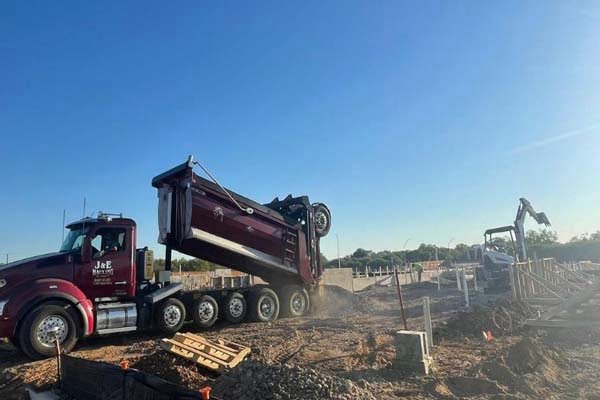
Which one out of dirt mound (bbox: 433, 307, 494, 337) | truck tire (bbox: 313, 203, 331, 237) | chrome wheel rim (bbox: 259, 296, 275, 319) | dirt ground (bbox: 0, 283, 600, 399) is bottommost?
dirt ground (bbox: 0, 283, 600, 399)

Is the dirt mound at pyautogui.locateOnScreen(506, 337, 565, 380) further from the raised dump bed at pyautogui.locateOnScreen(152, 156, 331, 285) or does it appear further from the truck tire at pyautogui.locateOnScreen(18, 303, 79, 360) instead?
the truck tire at pyautogui.locateOnScreen(18, 303, 79, 360)

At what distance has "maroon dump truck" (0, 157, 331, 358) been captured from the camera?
902 centimetres

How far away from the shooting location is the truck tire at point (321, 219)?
1496 cm

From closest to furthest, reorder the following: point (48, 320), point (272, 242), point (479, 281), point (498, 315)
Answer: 1. point (48, 320)
2. point (498, 315)
3. point (272, 242)
4. point (479, 281)

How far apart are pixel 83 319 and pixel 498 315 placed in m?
9.41

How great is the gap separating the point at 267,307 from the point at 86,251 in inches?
223

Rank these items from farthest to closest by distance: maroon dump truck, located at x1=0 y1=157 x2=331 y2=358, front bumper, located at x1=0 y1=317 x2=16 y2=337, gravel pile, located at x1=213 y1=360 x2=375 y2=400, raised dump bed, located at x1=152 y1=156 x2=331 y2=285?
1. raised dump bed, located at x1=152 y1=156 x2=331 y2=285
2. maroon dump truck, located at x1=0 y1=157 x2=331 y2=358
3. front bumper, located at x1=0 y1=317 x2=16 y2=337
4. gravel pile, located at x1=213 y1=360 x2=375 y2=400

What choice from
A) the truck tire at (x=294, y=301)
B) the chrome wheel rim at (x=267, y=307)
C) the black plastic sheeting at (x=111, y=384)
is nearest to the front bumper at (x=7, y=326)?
the black plastic sheeting at (x=111, y=384)

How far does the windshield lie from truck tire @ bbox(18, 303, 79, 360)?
1548mm

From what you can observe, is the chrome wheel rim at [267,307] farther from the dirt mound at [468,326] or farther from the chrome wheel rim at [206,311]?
the dirt mound at [468,326]

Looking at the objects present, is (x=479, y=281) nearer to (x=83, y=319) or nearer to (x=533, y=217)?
(x=533, y=217)

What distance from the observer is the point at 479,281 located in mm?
26719

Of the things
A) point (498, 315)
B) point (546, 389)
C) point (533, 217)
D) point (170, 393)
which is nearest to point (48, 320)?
point (170, 393)

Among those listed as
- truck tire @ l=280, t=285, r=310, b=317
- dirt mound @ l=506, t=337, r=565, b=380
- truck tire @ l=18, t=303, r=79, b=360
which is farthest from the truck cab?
dirt mound @ l=506, t=337, r=565, b=380
